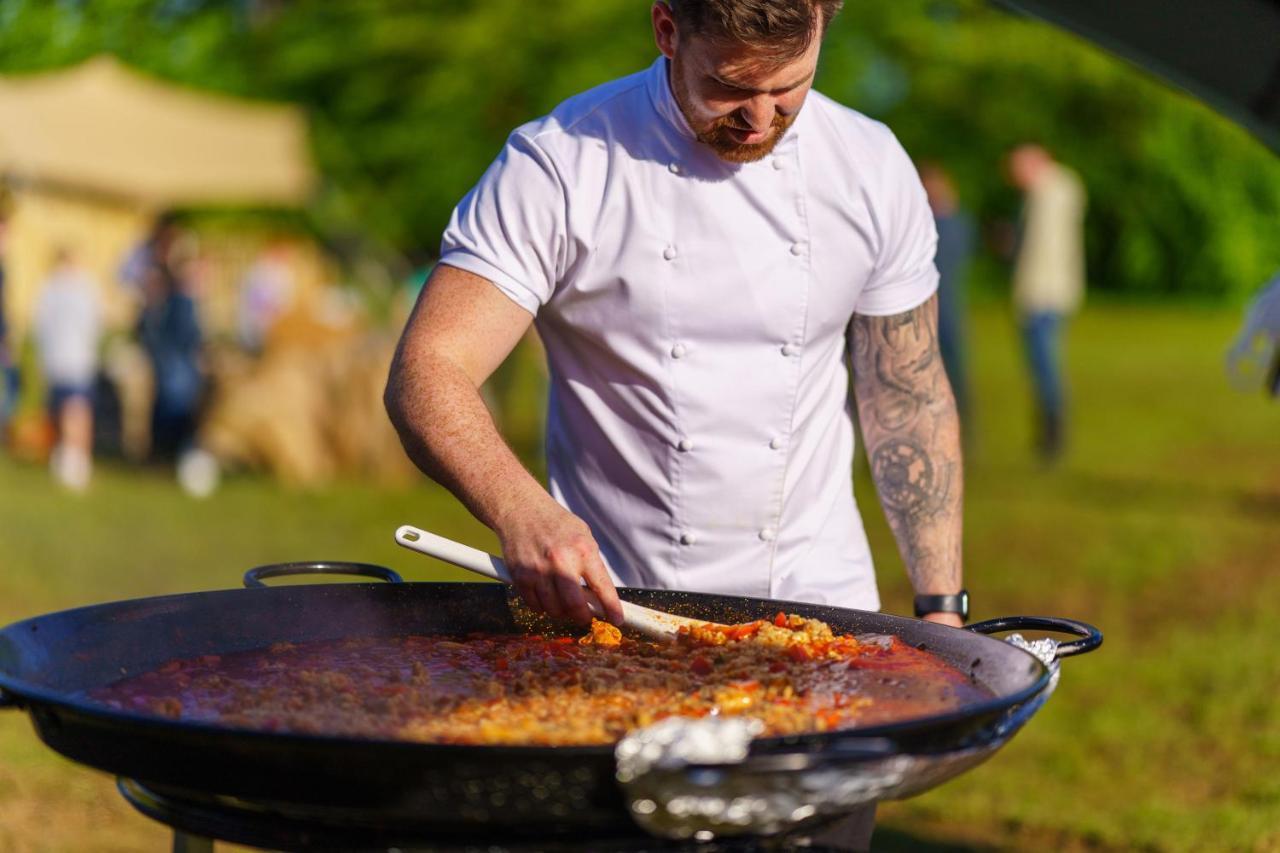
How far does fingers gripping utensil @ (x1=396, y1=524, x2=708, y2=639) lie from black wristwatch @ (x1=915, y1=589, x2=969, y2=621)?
22.9 inches

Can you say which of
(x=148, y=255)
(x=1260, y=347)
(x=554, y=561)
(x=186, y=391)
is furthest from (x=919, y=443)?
(x=148, y=255)

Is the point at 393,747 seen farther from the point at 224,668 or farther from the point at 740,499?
the point at 740,499

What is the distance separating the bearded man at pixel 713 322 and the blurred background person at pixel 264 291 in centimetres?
1457

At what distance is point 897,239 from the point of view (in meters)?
2.63

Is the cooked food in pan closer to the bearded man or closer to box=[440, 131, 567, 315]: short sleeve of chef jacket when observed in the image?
the bearded man

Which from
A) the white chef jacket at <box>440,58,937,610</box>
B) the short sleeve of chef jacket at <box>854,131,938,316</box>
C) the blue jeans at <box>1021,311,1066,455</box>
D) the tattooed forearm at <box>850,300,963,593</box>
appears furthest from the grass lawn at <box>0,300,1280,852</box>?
the short sleeve of chef jacket at <box>854,131,938,316</box>

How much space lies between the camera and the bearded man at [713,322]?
2.34 m

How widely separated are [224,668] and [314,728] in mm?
412

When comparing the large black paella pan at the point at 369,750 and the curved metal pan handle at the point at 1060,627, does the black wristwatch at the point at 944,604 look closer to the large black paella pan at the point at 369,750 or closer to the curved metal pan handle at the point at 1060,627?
the curved metal pan handle at the point at 1060,627

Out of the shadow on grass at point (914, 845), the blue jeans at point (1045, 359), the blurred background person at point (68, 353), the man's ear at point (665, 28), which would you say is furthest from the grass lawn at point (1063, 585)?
the man's ear at point (665, 28)

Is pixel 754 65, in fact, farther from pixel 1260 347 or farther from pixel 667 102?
pixel 1260 347

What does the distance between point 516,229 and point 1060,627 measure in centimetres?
100

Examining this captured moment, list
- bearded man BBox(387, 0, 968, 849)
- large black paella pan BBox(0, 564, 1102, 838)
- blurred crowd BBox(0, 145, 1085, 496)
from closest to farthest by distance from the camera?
large black paella pan BBox(0, 564, 1102, 838), bearded man BBox(387, 0, 968, 849), blurred crowd BBox(0, 145, 1085, 496)

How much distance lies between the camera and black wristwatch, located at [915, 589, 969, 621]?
269 centimetres
